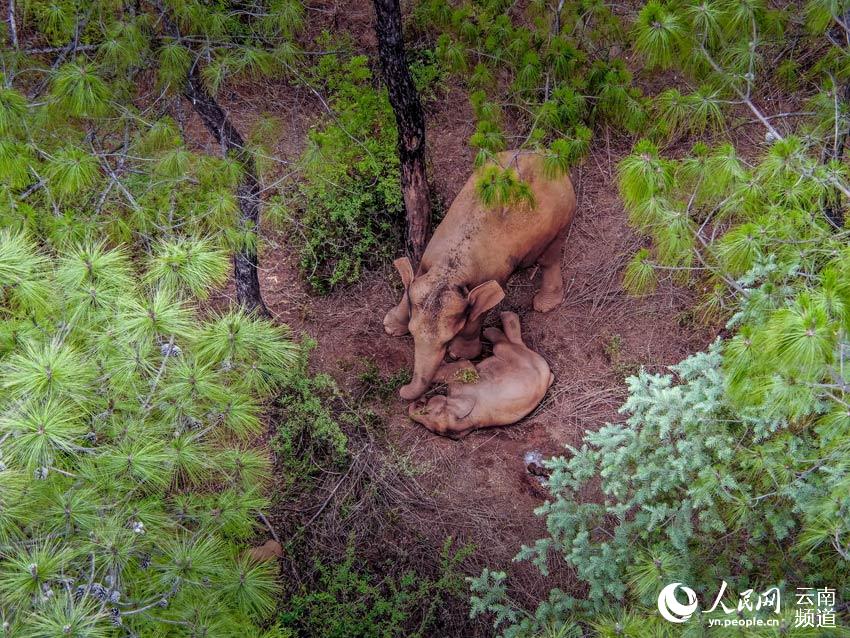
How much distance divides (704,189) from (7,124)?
3.52 meters

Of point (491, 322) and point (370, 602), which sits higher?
point (491, 322)

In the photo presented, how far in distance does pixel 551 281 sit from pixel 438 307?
51.9 inches

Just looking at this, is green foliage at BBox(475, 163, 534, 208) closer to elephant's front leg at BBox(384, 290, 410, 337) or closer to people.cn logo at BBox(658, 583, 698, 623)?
elephant's front leg at BBox(384, 290, 410, 337)

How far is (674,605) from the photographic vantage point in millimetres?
3193

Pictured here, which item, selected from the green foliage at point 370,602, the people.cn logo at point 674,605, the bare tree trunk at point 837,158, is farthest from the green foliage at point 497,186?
the green foliage at point 370,602

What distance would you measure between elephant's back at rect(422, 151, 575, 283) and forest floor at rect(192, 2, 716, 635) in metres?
0.48

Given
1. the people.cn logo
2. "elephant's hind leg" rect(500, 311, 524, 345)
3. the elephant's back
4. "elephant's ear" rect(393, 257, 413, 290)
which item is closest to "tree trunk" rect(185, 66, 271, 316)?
"elephant's ear" rect(393, 257, 413, 290)

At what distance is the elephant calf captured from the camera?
5.00m

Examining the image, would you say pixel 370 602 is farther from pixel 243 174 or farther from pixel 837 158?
pixel 837 158

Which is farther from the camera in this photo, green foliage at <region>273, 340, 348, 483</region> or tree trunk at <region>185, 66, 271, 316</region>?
green foliage at <region>273, 340, 348, 483</region>

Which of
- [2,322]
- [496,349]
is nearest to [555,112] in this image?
[496,349]

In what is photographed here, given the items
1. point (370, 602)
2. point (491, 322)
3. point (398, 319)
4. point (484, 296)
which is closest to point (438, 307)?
point (484, 296)

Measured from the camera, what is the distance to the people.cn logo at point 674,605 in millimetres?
3082

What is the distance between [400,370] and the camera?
17.5ft
